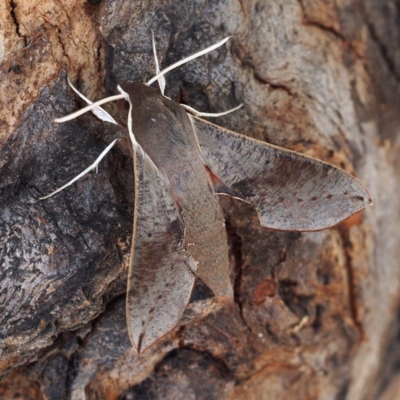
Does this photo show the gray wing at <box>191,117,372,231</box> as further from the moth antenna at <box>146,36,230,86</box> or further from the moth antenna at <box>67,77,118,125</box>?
the moth antenna at <box>67,77,118,125</box>

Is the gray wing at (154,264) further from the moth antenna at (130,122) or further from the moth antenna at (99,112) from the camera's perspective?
the moth antenna at (99,112)

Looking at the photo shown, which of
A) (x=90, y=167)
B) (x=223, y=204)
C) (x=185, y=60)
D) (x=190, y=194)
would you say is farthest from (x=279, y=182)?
(x=90, y=167)

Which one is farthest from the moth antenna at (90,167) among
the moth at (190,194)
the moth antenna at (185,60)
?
the moth antenna at (185,60)

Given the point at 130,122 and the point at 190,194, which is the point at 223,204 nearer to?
the point at 190,194


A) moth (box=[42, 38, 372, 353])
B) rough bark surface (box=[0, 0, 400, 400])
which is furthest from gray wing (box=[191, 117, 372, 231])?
rough bark surface (box=[0, 0, 400, 400])

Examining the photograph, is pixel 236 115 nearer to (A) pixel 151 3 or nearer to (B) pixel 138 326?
(A) pixel 151 3

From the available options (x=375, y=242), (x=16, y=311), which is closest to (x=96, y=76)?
(x=16, y=311)

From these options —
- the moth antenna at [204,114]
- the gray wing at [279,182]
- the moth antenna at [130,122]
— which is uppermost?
the moth antenna at [130,122]
